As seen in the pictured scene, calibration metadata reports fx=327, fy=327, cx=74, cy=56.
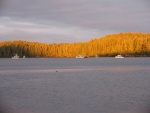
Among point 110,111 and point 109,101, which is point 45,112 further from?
point 109,101

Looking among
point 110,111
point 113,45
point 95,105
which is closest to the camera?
point 110,111

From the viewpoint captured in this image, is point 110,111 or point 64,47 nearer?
point 110,111

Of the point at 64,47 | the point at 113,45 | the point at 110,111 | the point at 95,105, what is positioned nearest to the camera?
the point at 110,111

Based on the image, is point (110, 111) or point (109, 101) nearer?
point (110, 111)

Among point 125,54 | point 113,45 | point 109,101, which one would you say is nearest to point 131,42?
point 113,45

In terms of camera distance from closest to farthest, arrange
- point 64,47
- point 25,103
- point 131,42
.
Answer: point 25,103 < point 131,42 < point 64,47

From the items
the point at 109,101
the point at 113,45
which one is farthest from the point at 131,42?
the point at 109,101

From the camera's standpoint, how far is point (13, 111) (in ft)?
37.0

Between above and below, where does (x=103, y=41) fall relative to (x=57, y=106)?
above

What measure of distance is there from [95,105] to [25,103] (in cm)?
289

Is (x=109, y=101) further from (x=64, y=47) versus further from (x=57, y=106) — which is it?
(x=64, y=47)

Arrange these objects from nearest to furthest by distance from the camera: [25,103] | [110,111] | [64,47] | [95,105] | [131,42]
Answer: [110,111]
[95,105]
[25,103]
[131,42]
[64,47]

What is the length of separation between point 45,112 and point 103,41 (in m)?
72.5

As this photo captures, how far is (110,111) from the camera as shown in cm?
1127
